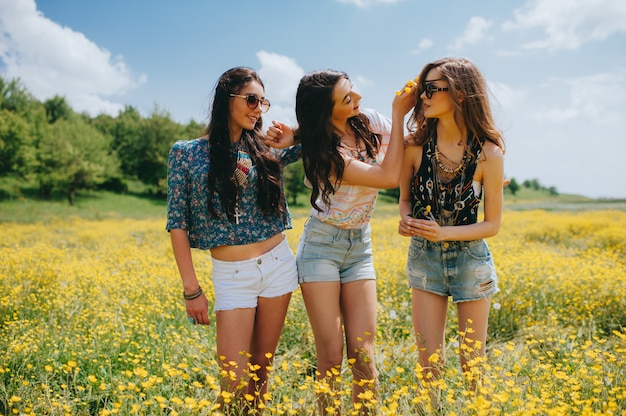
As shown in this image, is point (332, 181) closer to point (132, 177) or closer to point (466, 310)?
point (466, 310)

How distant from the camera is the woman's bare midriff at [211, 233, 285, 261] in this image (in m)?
2.60

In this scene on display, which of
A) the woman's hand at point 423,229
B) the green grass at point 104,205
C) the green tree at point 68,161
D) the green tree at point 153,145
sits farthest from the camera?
the green tree at point 153,145

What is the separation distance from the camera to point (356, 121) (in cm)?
283

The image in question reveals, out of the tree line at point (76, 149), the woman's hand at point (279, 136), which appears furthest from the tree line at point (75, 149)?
the woman's hand at point (279, 136)

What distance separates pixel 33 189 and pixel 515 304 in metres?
39.6

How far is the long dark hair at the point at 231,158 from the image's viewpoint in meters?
2.54

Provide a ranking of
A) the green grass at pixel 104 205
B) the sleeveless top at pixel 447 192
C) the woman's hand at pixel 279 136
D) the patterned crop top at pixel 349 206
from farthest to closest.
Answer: the green grass at pixel 104 205 → the woman's hand at pixel 279 136 → the patterned crop top at pixel 349 206 → the sleeveless top at pixel 447 192

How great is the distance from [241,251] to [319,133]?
793mm

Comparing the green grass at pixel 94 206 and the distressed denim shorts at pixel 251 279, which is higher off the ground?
the distressed denim shorts at pixel 251 279

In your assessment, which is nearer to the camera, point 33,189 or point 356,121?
point 356,121

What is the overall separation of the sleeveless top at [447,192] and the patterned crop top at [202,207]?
0.86 metres

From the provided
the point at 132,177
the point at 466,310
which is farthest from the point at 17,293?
the point at 132,177

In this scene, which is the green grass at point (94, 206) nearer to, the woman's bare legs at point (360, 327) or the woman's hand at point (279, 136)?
the woman's hand at point (279, 136)

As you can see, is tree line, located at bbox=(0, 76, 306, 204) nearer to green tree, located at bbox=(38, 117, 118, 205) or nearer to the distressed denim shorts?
green tree, located at bbox=(38, 117, 118, 205)
